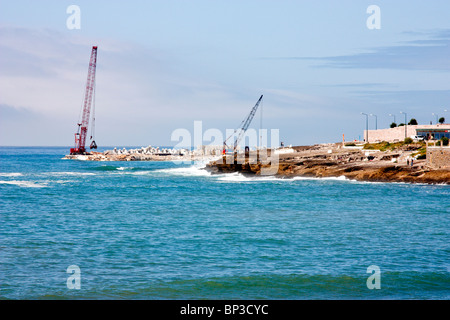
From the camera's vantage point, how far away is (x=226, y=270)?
24641mm

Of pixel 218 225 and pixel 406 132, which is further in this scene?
pixel 406 132

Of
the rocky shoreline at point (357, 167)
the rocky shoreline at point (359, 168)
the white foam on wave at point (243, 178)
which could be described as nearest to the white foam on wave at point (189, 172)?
the rocky shoreline at point (357, 167)

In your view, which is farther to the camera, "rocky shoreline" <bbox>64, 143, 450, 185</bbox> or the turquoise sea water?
"rocky shoreline" <bbox>64, 143, 450, 185</bbox>

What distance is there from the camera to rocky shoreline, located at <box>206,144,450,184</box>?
232 ft

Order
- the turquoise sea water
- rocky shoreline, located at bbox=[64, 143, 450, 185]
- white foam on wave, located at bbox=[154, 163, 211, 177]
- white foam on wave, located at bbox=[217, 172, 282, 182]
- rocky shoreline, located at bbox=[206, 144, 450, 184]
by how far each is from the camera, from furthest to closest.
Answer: white foam on wave, located at bbox=[154, 163, 211, 177] < white foam on wave, located at bbox=[217, 172, 282, 182] < rocky shoreline, located at bbox=[64, 143, 450, 185] < rocky shoreline, located at bbox=[206, 144, 450, 184] < the turquoise sea water

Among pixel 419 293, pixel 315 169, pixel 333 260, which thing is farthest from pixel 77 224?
pixel 315 169

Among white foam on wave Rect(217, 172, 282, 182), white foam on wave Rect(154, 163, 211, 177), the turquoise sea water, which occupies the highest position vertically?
white foam on wave Rect(154, 163, 211, 177)

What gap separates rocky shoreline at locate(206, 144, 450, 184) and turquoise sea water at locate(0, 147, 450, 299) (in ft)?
49.5

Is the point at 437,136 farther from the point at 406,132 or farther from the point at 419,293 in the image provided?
the point at 419,293

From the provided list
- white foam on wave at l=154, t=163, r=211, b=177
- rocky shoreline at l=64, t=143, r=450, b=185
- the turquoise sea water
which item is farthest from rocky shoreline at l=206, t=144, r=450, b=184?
the turquoise sea water

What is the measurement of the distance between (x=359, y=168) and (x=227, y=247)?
182ft

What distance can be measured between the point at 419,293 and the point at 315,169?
221 feet

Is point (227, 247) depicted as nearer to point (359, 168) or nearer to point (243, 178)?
point (359, 168)

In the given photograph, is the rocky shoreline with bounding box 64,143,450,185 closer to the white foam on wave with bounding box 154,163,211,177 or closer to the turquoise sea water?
the white foam on wave with bounding box 154,163,211,177
